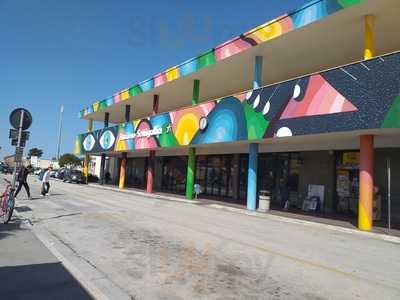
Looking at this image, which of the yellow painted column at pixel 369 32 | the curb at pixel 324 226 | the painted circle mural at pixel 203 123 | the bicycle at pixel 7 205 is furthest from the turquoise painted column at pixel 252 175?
the bicycle at pixel 7 205

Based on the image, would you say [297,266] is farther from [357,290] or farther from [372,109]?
[372,109]

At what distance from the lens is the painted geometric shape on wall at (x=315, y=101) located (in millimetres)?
15766

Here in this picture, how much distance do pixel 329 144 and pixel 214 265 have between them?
46.1 ft

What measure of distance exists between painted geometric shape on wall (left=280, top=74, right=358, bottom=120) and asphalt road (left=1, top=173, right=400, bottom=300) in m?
4.65

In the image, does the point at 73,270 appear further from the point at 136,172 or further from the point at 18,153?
the point at 136,172

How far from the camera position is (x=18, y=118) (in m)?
12.4

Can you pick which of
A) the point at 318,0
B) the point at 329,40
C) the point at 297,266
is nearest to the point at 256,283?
the point at 297,266

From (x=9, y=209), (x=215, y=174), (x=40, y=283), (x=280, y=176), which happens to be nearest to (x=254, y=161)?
(x=280, y=176)

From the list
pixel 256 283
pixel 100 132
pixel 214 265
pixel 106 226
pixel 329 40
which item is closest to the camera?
pixel 256 283

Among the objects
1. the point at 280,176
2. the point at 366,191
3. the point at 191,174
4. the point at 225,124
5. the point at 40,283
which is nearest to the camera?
the point at 40,283

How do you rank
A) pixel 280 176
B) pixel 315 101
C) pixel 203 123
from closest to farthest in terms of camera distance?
1. pixel 315 101
2. pixel 203 123
3. pixel 280 176

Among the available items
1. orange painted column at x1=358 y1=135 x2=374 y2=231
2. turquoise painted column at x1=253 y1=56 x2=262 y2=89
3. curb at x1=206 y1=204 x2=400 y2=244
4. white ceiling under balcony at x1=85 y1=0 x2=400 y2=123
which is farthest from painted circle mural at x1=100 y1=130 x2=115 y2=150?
orange painted column at x1=358 y1=135 x2=374 y2=231

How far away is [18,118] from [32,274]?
6844 millimetres

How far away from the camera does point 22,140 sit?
1277 centimetres
